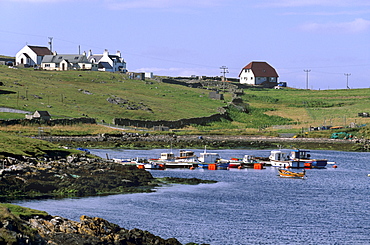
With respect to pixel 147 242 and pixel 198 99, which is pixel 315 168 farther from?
pixel 198 99

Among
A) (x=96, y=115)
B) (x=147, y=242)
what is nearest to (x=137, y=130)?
(x=96, y=115)

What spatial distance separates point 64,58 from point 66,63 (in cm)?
640

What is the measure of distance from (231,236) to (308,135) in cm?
7910

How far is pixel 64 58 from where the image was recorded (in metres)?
191

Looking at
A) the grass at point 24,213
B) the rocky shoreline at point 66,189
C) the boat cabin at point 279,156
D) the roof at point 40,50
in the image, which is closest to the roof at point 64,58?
the roof at point 40,50

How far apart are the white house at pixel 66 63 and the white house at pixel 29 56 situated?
10.1 ft

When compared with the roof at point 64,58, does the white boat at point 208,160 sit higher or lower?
lower

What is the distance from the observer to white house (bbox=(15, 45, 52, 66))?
634 feet

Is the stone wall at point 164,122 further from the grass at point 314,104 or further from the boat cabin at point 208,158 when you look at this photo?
the boat cabin at point 208,158

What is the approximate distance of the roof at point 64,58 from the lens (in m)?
189

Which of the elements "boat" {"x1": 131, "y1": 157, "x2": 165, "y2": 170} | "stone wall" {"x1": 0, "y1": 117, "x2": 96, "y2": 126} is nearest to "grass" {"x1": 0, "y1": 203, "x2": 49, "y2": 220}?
"boat" {"x1": 131, "y1": 157, "x2": 165, "y2": 170}

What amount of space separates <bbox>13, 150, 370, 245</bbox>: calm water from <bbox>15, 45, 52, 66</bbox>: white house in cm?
13185

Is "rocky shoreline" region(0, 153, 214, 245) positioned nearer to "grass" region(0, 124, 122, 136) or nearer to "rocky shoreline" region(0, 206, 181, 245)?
"rocky shoreline" region(0, 206, 181, 245)

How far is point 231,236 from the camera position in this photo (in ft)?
136
